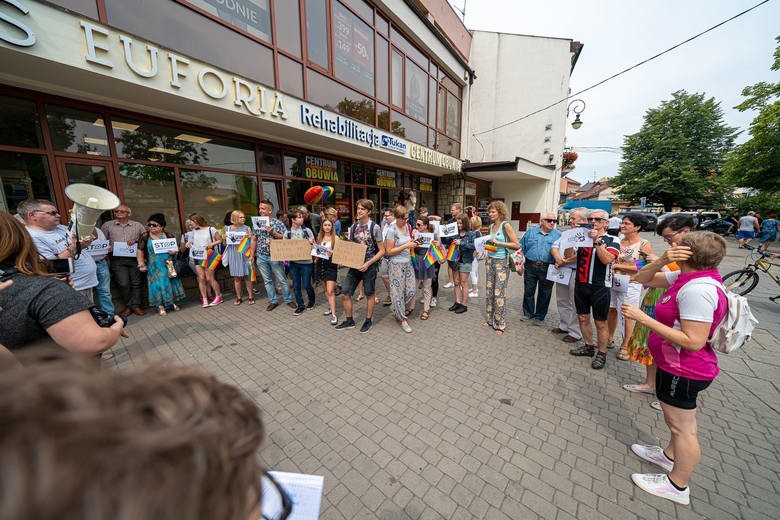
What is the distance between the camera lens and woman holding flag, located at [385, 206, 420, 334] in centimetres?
461

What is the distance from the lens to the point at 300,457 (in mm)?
2516

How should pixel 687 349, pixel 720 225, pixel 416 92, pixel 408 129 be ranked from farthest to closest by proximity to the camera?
1. pixel 720 225
2. pixel 416 92
3. pixel 408 129
4. pixel 687 349

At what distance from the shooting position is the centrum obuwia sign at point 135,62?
3406 millimetres

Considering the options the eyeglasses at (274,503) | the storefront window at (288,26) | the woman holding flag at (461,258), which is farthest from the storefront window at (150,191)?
the eyeglasses at (274,503)

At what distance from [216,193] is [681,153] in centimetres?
3431

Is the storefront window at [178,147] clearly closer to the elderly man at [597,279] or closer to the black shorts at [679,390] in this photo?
the elderly man at [597,279]

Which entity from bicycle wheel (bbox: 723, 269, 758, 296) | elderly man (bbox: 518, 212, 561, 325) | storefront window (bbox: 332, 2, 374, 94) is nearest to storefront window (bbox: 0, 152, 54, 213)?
storefront window (bbox: 332, 2, 374, 94)

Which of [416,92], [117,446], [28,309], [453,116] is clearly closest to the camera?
[117,446]

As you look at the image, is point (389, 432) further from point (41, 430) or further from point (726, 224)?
point (726, 224)

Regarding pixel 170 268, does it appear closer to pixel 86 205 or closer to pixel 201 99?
pixel 86 205

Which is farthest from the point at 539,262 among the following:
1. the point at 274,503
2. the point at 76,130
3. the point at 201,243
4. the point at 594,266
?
the point at 76,130

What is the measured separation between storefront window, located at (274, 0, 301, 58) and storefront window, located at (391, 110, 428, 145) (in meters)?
4.08

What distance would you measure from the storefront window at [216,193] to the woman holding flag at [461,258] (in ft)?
16.8

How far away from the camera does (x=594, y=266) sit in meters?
3.72
